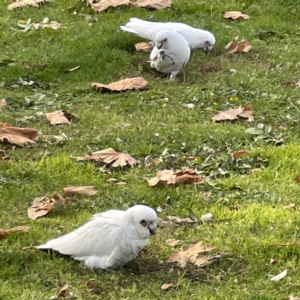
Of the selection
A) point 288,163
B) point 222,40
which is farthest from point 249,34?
point 288,163

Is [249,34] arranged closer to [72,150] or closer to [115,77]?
[115,77]

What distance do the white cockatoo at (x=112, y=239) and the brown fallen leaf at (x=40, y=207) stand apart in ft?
1.97

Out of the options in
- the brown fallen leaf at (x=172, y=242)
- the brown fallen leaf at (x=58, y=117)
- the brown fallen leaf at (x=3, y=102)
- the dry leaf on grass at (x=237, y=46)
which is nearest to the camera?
the brown fallen leaf at (x=172, y=242)

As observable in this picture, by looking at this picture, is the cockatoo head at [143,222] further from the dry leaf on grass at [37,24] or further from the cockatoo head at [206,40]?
the dry leaf on grass at [37,24]

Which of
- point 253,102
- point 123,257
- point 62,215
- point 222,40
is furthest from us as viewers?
point 222,40

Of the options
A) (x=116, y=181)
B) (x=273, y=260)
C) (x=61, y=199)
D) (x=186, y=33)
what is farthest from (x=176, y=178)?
(x=186, y=33)

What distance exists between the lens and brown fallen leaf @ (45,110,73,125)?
6.12 metres

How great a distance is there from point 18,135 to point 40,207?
118cm

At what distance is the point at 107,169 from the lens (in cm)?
530

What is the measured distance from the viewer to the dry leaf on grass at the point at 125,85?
269 inches

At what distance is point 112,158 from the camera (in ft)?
17.7

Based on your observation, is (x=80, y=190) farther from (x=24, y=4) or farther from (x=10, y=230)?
(x=24, y=4)

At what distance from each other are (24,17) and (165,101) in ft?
9.60

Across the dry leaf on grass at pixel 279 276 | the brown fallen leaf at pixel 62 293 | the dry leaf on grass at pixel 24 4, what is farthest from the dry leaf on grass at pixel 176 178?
the dry leaf on grass at pixel 24 4
